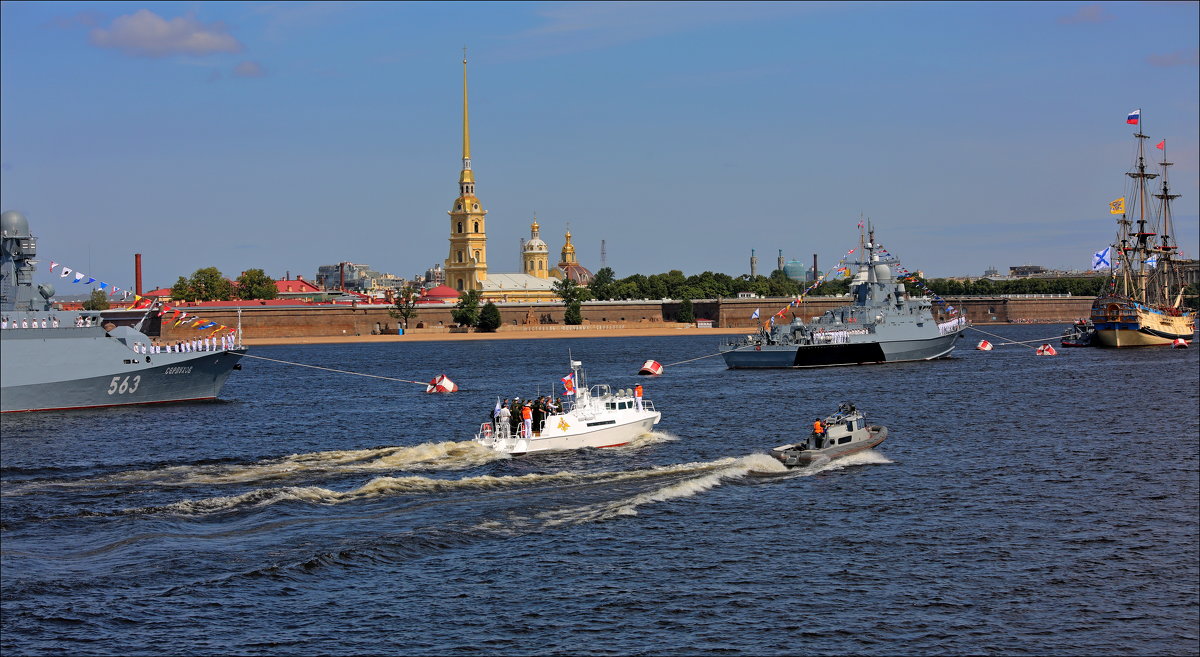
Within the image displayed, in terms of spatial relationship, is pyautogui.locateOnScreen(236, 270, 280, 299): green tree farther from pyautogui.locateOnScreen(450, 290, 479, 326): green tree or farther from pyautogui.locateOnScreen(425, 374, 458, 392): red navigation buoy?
pyautogui.locateOnScreen(425, 374, 458, 392): red navigation buoy

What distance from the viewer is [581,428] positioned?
4397cm

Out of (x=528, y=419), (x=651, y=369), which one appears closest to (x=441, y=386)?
(x=651, y=369)

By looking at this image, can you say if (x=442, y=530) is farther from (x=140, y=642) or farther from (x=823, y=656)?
(x=823, y=656)

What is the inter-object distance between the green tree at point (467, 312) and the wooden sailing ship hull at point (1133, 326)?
316ft

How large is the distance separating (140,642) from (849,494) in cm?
2142

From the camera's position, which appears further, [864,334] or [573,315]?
[573,315]

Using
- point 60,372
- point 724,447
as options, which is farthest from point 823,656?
point 60,372

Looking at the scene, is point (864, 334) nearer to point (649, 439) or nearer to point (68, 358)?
point (649, 439)

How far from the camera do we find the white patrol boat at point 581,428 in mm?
Result: 42688

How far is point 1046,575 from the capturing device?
26.9 meters

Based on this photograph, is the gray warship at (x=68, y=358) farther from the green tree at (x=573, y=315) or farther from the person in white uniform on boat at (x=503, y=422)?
the green tree at (x=573, y=315)

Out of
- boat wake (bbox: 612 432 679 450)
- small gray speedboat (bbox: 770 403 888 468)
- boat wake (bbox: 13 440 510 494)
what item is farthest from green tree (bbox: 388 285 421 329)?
small gray speedboat (bbox: 770 403 888 468)

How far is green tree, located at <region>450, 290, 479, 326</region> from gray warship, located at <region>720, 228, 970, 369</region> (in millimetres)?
91163

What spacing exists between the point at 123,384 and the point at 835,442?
4436cm
